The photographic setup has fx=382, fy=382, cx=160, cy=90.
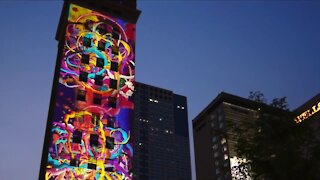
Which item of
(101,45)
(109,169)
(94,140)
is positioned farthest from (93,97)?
(109,169)

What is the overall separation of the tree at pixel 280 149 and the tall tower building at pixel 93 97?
120 feet

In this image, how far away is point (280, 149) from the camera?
67.9 ft

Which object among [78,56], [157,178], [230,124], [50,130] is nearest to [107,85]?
[78,56]

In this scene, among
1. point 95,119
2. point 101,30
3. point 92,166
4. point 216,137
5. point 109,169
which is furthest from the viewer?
point 216,137

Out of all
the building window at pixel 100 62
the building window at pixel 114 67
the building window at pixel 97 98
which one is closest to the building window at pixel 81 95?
the building window at pixel 97 98

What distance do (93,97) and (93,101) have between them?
75 cm

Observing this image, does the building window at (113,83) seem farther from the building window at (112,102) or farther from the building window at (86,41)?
the building window at (86,41)

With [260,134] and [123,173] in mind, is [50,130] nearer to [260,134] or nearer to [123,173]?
[123,173]

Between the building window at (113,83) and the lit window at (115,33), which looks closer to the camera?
the building window at (113,83)

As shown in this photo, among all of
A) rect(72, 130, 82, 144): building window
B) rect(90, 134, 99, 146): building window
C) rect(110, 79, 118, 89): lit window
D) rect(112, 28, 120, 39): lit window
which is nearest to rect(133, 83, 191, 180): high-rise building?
rect(112, 28, 120, 39): lit window

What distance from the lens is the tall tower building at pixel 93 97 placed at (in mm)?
55781

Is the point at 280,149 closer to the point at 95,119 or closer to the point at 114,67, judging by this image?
the point at 95,119

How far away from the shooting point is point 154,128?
197 metres

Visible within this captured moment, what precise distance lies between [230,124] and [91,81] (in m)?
42.5
